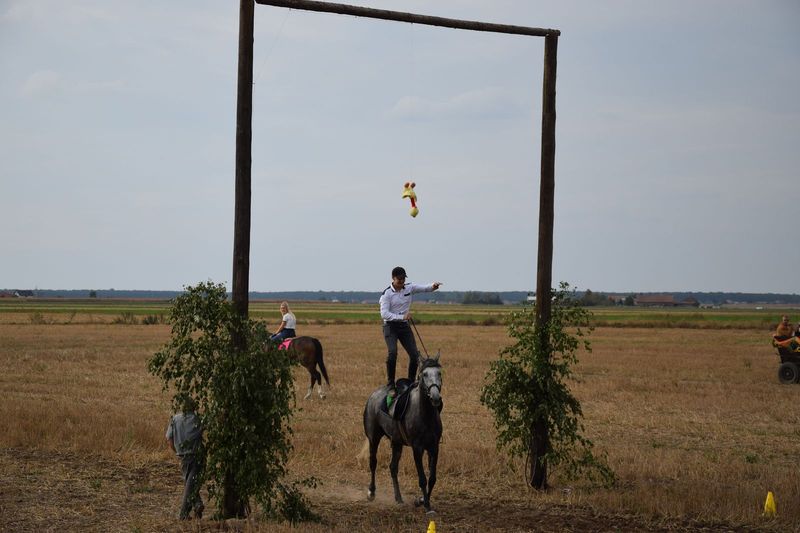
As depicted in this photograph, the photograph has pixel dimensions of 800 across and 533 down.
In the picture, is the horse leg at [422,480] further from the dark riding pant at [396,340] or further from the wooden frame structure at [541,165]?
the wooden frame structure at [541,165]

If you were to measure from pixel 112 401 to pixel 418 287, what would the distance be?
33.1ft

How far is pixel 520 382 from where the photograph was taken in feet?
40.8

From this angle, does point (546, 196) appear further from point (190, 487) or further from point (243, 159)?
point (190, 487)

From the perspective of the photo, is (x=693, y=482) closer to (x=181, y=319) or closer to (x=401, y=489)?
(x=401, y=489)

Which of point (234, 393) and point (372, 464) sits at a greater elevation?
point (234, 393)

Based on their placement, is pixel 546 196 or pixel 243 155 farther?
pixel 546 196

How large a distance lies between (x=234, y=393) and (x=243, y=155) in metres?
2.95

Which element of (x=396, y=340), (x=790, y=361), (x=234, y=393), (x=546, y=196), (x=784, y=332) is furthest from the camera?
(x=784, y=332)

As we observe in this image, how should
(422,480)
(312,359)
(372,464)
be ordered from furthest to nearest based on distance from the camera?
1. (312,359)
2. (372,464)
3. (422,480)

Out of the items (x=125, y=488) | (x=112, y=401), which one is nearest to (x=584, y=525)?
(x=125, y=488)

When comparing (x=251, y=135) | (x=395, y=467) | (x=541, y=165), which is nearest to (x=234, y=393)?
(x=395, y=467)

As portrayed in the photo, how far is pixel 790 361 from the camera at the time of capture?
84.0 ft

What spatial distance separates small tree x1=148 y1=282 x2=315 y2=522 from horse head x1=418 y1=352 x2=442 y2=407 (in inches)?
67.4

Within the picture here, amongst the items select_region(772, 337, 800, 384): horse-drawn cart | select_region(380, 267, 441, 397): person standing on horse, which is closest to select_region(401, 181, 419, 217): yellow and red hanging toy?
select_region(380, 267, 441, 397): person standing on horse
